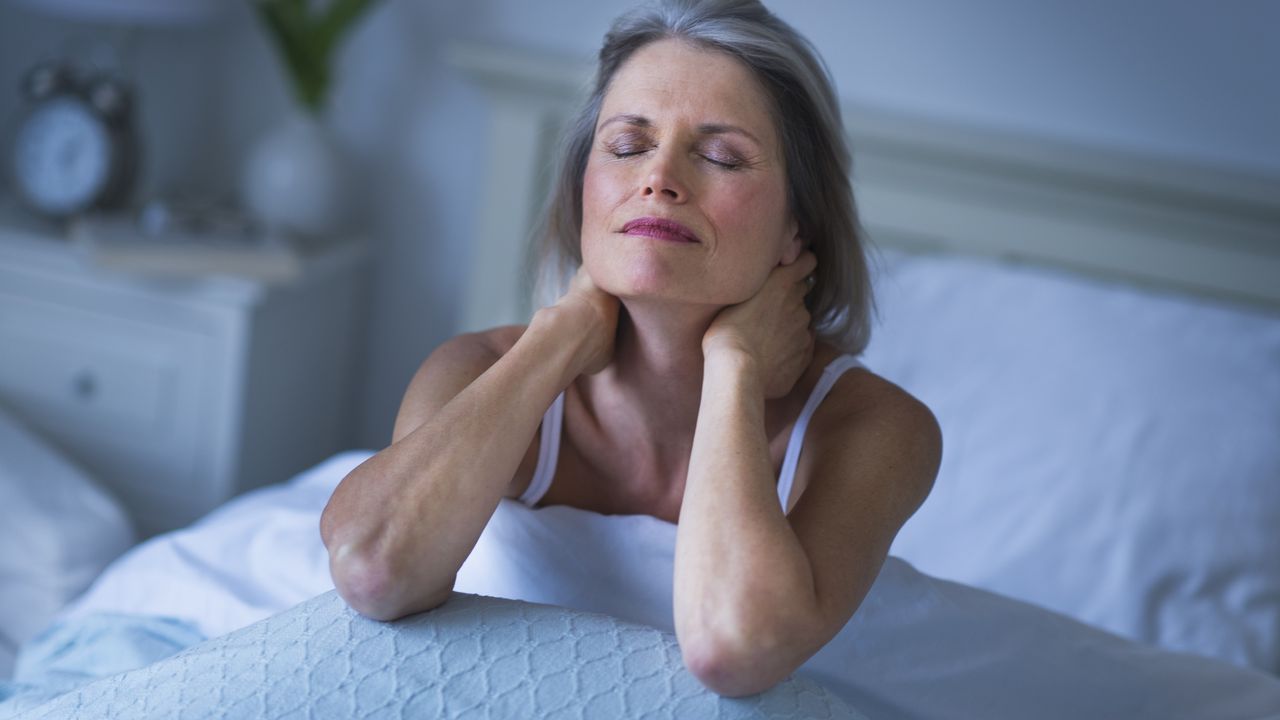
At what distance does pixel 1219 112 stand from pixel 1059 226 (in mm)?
317

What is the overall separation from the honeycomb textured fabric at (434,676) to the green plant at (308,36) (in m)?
1.59

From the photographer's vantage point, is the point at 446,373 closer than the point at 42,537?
Yes

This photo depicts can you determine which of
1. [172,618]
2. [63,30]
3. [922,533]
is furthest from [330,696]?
[63,30]

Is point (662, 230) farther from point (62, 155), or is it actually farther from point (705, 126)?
point (62, 155)

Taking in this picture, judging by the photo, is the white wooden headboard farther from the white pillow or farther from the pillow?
the white pillow

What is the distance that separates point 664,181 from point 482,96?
4.88ft

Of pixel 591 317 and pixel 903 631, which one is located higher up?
pixel 591 317

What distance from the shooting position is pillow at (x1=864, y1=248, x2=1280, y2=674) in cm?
168

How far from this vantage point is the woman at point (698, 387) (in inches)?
38.6

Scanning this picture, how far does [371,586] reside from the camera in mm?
980

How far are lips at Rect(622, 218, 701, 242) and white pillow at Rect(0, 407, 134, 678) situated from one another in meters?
1.00

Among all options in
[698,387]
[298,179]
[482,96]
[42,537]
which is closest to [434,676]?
[698,387]

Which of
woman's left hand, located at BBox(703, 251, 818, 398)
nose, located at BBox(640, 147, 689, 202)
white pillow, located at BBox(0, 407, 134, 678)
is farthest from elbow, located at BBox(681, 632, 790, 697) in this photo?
white pillow, located at BBox(0, 407, 134, 678)

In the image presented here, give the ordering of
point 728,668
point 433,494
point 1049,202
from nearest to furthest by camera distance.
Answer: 1. point 728,668
2. point 433,494
3. point 1049,202
